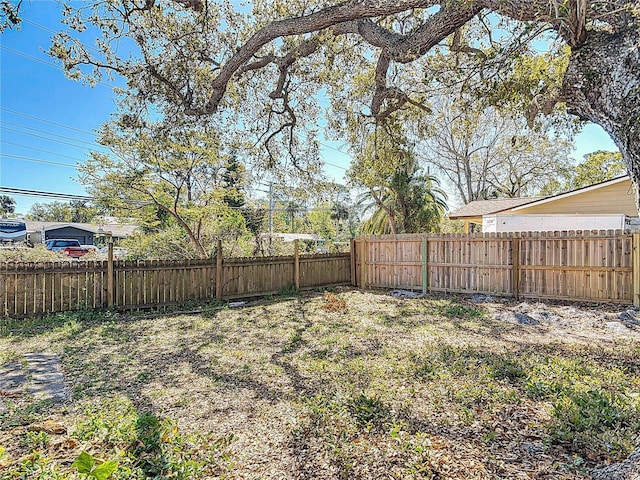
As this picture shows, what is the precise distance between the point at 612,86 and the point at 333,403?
2890 mm

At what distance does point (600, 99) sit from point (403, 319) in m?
4.53

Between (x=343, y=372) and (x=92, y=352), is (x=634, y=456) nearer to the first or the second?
(x=343, y=372)

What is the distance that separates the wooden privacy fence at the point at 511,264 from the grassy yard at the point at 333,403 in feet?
6.10

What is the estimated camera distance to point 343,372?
3619 mm

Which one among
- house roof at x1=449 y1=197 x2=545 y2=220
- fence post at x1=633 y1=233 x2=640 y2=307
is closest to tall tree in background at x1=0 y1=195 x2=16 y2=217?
house roof at x1=449 y1=197 x2=545 y2=220

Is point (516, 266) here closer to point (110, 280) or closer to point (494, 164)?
point (110, 280)

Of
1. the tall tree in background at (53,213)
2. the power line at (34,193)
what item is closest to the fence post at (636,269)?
the power line at (34,193)

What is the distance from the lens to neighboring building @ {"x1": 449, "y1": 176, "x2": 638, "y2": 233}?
9.91 metres

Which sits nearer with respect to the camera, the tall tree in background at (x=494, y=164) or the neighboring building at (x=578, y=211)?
the neighboring building at (x=578, y=211)

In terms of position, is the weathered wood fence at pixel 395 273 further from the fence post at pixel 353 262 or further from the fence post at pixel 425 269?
the fence post at pixel 353 262

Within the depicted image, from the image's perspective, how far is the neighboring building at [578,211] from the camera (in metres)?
9.91

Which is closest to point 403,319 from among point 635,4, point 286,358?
point 286,358

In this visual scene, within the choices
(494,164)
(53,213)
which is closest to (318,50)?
(494,164)

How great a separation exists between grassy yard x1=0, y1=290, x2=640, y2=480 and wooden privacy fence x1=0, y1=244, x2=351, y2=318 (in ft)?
3.48
